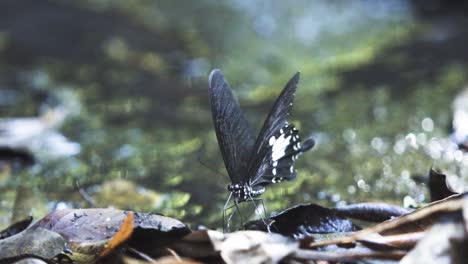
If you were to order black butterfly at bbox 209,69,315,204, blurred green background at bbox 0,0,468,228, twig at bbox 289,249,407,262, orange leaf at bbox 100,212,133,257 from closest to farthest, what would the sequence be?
twig at bbox 289,249,407,262 < orange leaf at bbox 100,212,133,257 < black butterfly at bbox 209,69,315,204 < blurred green background at bbox 0,0,468,228

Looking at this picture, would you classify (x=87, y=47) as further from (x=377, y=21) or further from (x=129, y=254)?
(x=129, y=254)

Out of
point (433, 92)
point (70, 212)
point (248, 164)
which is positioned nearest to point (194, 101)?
point (433, 92)

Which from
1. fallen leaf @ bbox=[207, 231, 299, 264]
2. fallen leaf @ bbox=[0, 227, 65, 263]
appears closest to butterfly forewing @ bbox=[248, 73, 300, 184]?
fallen leaf @ bbox=[207, 231, 299, 264]

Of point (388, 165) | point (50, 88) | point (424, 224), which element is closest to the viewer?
point (424, 224)

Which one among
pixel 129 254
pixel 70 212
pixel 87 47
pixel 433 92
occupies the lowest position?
pixel 129 254

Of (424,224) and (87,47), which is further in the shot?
(87,47)

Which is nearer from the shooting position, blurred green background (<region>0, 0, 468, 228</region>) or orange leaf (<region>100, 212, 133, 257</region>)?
orange leaf (<region>100, 212, 133, 257</region>)

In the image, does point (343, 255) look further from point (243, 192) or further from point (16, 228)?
point (16, 228)

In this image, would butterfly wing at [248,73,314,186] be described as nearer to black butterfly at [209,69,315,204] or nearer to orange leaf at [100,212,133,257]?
black butterfly at [209,69,315,204]
